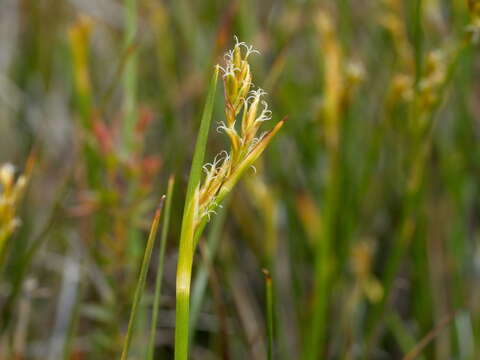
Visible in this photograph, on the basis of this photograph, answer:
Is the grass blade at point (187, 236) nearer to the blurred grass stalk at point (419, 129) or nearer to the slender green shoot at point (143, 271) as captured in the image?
the slender green shoot at point (143, 271)

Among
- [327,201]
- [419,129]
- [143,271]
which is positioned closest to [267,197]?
[327,201]

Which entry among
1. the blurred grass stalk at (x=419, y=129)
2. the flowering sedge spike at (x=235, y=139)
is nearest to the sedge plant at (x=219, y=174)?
the flowering sedge spike at (x=235, y=139)

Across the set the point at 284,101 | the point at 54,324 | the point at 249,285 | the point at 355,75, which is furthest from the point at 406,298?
the point at 54,324

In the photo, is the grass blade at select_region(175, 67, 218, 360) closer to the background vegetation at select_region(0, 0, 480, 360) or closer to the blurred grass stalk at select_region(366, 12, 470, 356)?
the background vegetation at select_region(0, 0, 480, 360)

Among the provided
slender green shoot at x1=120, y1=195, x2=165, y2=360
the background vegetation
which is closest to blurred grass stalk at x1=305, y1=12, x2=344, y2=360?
the background vegetation

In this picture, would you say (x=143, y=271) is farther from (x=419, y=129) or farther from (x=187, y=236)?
(x=419, y=129)

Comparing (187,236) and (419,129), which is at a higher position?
(419,129)

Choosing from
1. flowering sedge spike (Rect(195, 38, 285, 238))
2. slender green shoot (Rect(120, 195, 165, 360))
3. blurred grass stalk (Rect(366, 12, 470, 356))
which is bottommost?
slender green shoot (Rect(120, 195, 165, 360))

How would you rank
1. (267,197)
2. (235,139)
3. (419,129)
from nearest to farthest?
(235,139) < (419,129) < (267,197)

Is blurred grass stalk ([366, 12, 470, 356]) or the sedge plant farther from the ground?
blurred grass stalk ([366, 12, 470, 356])
